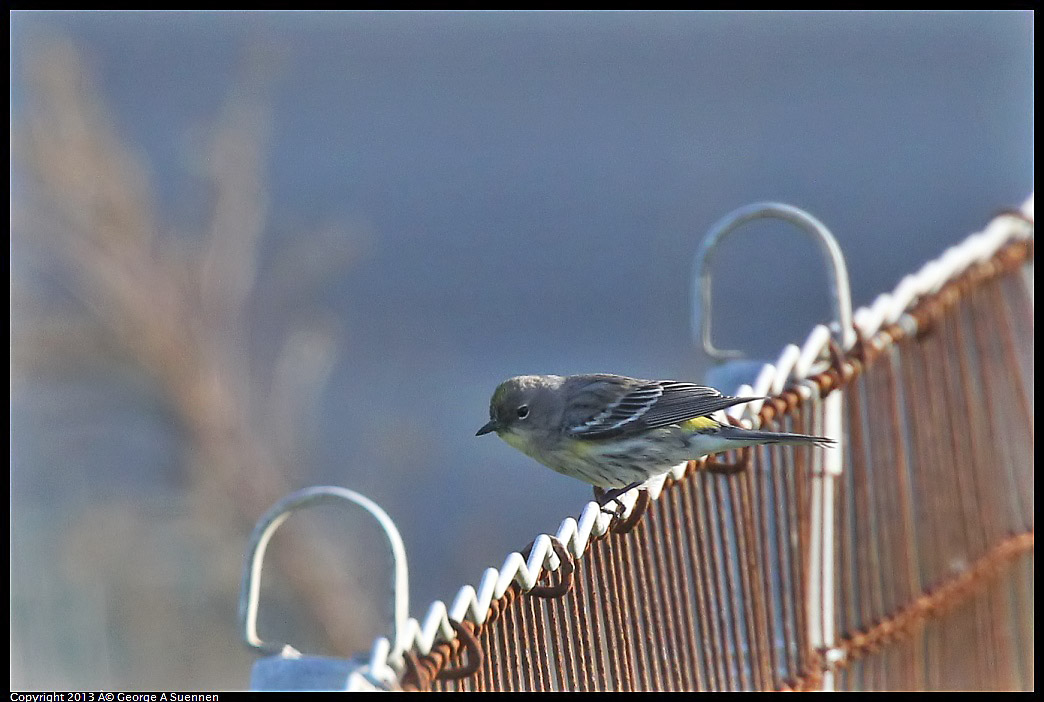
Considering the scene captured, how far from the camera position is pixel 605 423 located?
408 centimetres

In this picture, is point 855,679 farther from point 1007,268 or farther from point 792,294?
point 792,294

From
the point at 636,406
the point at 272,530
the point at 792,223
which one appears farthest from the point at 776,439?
the point at 272,530

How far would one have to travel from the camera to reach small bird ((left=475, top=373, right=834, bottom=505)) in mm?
3713

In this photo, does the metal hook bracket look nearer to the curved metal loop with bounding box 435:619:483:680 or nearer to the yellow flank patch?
the curved metal loop with bounding box 435:619:483:680

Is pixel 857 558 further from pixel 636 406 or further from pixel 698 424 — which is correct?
pixel 636 406

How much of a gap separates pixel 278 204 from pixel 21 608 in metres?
7.55

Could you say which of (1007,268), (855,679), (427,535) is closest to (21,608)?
(427,535)

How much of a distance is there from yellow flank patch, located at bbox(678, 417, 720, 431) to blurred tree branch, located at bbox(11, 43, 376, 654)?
11.6 feet

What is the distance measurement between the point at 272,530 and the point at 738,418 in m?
1.66

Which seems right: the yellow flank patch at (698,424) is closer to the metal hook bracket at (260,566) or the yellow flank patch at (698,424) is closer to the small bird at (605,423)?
the small bird at (605,423)

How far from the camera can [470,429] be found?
10492 mm

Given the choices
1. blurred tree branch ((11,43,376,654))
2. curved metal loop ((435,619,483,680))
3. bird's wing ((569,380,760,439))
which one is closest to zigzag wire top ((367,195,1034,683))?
curved metal loop ((435,619,483,680))

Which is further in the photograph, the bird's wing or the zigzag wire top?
the bird's wing

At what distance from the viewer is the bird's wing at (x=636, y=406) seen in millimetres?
3811
